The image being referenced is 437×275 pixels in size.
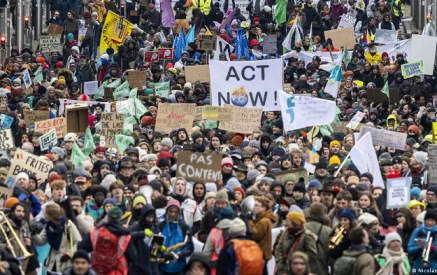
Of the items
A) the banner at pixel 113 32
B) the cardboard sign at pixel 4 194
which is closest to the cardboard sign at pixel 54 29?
the banner at pixel 113 32

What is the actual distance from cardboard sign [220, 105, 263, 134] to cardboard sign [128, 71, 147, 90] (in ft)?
17.5

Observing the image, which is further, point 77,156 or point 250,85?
point 250,85

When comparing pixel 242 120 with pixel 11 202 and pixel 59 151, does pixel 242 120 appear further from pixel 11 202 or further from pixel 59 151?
pixel 11 202

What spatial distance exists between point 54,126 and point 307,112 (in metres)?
4.02

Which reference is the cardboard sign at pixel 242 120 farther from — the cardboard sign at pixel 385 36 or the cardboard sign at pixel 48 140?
the cardboard sign at pixel 385 36

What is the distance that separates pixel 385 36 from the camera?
34344 millimetres

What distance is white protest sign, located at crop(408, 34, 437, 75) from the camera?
104 feet

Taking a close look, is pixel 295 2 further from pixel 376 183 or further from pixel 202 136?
pixel 376 183

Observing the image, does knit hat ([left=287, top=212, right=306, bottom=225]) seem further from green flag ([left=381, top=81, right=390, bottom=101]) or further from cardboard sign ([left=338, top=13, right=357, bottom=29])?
cardboard sign ([left=338, top=13, right=357, bottom=29])

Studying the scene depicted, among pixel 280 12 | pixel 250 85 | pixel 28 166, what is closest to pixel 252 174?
pixel 28 166

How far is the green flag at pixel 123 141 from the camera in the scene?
22.0m

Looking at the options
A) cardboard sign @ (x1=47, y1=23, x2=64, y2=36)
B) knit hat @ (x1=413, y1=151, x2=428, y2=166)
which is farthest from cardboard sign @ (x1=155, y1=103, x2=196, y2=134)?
cardboard sign @ (x1=47, y1=23, x2=64, y2=36)

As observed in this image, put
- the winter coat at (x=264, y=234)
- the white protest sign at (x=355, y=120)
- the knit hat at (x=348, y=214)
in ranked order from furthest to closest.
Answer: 1. the white protest sign at (x=355, y=120)
2. the winter coat at (x=264, y=234)
3. the knit hat at (x=348, y=214)

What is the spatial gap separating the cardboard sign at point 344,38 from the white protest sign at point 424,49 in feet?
7.46
